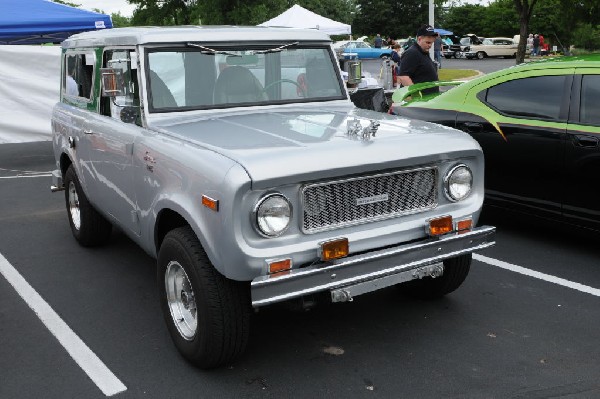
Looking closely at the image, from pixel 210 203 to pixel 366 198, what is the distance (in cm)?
91

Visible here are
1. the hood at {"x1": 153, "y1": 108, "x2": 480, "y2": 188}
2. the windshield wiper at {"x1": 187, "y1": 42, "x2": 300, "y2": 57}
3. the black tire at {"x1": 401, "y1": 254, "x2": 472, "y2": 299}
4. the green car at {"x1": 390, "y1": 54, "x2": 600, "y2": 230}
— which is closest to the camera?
the hood at {"x1": 153, "y1": 108, "x2": 480, "y2": 188}

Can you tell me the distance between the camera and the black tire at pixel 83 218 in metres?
6.00

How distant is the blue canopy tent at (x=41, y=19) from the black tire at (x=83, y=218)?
24.2ft

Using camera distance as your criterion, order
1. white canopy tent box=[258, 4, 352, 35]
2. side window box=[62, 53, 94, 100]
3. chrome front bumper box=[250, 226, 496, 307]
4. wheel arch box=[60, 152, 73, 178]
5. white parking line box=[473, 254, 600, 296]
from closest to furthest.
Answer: chrome front bumper box=[250, 226, 496, 307] → white parking line box=[473, 254, 600, 296] → side window box=[62, 53, 94, 100] → wheel arch box=[60, 152, 73, 178] → white canopy tent box=[258, 4, 352, 35]

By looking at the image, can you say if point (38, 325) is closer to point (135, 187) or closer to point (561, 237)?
point (135, 187)

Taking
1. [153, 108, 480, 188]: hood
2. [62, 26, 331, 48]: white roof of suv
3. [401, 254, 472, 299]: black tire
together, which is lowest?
[401, 254, 472, 299]: black tire

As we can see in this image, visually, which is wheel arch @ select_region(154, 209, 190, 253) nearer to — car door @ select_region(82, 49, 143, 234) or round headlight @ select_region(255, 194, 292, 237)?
car door @ select_region(82, 49, 143, 234)

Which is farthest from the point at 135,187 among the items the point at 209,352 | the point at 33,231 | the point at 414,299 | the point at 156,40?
the point at 33,231

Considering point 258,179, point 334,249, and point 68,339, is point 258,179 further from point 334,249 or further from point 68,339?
point 68,339

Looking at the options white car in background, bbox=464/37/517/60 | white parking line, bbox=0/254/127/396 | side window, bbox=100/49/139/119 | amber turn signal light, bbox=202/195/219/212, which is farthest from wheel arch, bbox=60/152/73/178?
white car in background, bbox=464/37/517/60

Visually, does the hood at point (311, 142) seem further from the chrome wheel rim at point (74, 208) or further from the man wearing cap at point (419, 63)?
the man wearing cap at point (419, 63)

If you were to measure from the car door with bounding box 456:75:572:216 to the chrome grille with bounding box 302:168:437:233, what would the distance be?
7.01 feet

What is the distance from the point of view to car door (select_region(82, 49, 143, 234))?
4555mm

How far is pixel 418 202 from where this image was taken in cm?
401
